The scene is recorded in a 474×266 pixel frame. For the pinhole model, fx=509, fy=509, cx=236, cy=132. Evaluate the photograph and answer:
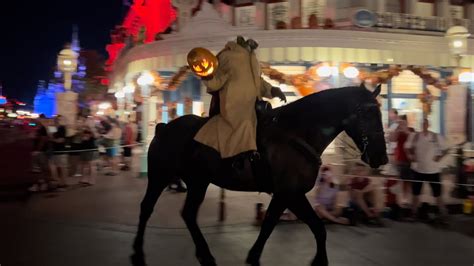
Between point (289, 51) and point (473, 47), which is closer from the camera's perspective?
point (289, 51)

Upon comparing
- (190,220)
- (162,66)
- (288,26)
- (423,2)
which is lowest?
(190,220)

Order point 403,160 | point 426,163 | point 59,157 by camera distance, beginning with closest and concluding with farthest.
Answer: point 426,163 < point 403,160 < point 59,157

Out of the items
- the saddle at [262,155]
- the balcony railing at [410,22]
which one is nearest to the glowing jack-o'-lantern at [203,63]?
the saddle at [262,155]

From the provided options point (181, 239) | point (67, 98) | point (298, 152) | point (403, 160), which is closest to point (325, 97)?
point (298, 152)

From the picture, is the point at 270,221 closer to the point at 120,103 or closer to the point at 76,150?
the point at 76,150

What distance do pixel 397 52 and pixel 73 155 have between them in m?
11.2

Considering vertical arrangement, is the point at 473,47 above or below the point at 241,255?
above

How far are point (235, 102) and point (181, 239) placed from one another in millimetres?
2751

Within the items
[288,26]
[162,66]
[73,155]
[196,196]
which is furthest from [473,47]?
[196,196]

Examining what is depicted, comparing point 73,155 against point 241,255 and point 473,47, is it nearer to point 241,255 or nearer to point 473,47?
point 241,255

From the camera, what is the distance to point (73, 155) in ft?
45.9

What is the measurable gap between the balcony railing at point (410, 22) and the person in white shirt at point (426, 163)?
30.9ft

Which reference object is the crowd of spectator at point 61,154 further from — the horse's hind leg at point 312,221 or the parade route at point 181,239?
the horse's hind leg at point 312,221

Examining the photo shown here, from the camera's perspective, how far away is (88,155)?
13.9 metres
